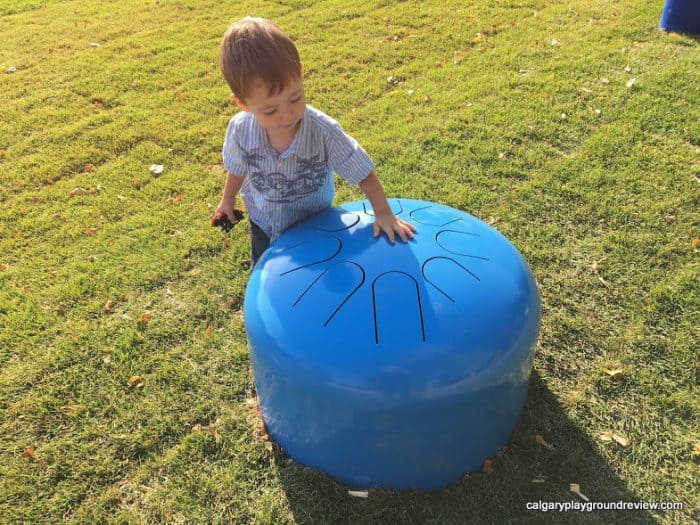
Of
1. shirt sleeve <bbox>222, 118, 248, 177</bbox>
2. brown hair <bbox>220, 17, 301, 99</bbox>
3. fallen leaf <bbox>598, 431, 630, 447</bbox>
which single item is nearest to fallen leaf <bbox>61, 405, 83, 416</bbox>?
shirt sleeve <bbox>222, 118, 248, 177</bbox>

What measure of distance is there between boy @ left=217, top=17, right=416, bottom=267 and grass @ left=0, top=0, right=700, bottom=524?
1093 millimetres

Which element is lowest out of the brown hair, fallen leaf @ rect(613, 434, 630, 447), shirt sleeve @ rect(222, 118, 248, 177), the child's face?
fallen leaf @ rect(613, 434, 630, 447)

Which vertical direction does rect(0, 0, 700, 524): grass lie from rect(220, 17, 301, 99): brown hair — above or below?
below

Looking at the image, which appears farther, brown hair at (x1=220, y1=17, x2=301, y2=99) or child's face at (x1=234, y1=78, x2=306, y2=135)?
child's face at (x1=234, y1=78, x2=306, y2=135)

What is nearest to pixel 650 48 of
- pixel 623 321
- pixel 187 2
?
pixel 623 321

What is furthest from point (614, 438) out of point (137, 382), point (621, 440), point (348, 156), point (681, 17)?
point (681, 17)

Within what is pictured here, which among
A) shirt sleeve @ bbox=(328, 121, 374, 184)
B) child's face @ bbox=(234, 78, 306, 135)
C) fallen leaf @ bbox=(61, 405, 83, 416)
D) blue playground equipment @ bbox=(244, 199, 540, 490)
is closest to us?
blue playground equipment @ bbox=(244, 199, 540, 490)

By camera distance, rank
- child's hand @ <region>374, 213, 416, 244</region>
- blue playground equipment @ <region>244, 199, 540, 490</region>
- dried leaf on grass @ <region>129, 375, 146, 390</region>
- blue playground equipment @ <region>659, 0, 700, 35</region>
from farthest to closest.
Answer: blue playground equipment @ <region>659, 0, 700, 35</region> → dried leaf on grass @ <region>129, 375, 146, 390</region> → child's hand @ <region>374, 213, 416, 244</region> → blue playground equipment @ <region>244, 199, 540, 490</region>

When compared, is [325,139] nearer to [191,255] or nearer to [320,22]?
[191,255]

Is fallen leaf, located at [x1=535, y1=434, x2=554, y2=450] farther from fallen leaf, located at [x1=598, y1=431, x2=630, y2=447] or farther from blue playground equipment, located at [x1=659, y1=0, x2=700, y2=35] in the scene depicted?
blue playground equipment, located at [x1=659, y1=0, x2=700, y2=35]

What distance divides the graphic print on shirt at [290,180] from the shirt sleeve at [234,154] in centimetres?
4

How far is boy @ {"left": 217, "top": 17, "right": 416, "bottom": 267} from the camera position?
2.30m

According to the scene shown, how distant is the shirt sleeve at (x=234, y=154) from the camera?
9.48ft

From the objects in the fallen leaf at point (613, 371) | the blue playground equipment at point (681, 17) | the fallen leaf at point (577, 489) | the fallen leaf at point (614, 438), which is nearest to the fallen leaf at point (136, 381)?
the fallen leaf at point (577, 489)
